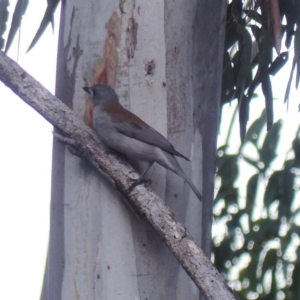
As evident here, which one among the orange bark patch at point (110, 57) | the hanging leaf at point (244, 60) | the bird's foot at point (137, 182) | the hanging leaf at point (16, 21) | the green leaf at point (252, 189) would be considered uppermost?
the hanging leaf at point (16, 21)

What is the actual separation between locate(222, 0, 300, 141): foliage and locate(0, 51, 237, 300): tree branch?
2.57ft

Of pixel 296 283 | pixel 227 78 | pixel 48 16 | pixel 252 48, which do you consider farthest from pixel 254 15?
pixel 296 283

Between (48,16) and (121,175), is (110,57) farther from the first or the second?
(48,16)

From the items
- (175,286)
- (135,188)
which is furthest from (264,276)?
(135,188)

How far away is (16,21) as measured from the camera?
302cm

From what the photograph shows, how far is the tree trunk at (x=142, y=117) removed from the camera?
207 cm

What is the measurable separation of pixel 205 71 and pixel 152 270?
68 cm

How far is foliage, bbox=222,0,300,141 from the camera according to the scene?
284cm

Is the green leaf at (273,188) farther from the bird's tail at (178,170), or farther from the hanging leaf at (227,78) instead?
the bird's tail at (178,170)

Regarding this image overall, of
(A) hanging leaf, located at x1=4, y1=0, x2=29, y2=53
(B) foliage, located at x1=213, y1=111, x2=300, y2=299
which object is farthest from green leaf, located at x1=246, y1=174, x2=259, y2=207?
(A) hanging leaf, located at x1=4, y1=0, x2=29, y2=53

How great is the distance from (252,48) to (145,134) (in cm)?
96

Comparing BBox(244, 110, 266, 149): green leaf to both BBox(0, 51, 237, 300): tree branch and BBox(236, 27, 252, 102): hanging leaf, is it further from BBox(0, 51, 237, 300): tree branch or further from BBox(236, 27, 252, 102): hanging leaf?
BBox(0, 51, 237, 300): tree branch

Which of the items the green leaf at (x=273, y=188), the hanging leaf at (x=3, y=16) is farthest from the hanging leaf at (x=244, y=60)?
the hanging leaf at (x=3, y=16)

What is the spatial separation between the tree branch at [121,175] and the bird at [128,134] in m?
0.06
